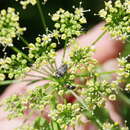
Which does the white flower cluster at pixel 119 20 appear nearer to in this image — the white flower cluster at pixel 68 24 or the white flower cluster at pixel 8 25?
the white flower cluster at pixel 68 24

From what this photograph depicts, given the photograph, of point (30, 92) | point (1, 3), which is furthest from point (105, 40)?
point (30, 92)

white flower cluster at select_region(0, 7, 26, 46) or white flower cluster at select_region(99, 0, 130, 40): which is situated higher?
white flower cluster at select_region(0, 7, 26, 46)

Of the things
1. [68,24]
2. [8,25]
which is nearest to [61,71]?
[68,24]

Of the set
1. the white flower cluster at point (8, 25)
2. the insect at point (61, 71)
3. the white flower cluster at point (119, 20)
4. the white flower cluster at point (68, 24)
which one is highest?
the white flower cluster at point (8, 25)

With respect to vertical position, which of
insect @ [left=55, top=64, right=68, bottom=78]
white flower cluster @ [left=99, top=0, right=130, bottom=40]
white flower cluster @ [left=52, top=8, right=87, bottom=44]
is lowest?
insect @ [left=55, top=64, right=68, bottom=78]

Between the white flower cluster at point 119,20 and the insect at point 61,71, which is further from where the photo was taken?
the insect at point 61,71

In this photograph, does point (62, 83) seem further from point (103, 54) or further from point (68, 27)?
point (103, 54)

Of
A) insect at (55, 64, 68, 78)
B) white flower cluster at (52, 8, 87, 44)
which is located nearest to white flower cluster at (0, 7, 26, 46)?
white flower cluster at (52, 8, 87, 44)

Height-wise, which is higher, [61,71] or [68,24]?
[68,24]

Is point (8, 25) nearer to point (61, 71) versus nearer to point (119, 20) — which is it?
point (61, 71)

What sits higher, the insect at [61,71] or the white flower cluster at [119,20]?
the white flower cluster at [119,20]

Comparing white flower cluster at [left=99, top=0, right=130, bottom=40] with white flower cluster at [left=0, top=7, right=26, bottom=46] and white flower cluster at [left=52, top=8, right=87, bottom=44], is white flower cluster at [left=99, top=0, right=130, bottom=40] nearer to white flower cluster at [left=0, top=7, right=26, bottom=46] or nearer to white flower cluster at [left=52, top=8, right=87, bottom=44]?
white flower cluster at [left=52, top=8, right=87, bottom=44]

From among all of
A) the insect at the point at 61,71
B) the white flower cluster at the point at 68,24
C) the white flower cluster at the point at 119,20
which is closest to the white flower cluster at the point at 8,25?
the white flower cluster at the point at 68,24
